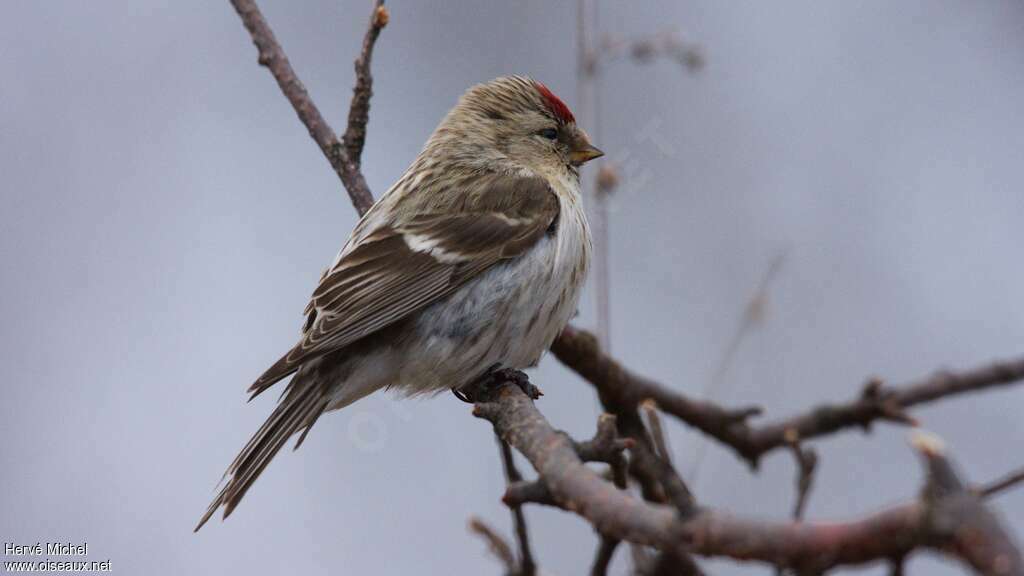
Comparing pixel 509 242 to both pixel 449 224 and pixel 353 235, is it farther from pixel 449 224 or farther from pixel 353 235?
pixel 353 235

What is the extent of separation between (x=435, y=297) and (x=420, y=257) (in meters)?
0.13

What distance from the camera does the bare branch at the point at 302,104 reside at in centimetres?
292

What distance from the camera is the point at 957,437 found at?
371cm

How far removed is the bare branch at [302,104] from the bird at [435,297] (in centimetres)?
9

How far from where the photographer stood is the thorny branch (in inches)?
38.0

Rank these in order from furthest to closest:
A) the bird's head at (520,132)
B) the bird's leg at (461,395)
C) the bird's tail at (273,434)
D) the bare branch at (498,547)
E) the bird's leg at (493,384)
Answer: the bird's head at (520,132)
the bird's leg at (461,395)
the bird's leg at (493,384)
the bird's tail at (273,434)
the bare branch at (498,547)

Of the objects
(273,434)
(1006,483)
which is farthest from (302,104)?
(1006,483)

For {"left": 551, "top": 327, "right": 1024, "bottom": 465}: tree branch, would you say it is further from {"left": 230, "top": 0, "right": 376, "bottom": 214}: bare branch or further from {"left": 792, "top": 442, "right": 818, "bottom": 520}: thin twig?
{"left": 230, "top": 0, "right": 376, "bottom": 214}: bare branch

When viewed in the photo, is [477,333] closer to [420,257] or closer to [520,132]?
[420,257]

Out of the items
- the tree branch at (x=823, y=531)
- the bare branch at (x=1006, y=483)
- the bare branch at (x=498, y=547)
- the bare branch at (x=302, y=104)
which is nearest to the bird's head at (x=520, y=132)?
the bare branch at (x=302, y=104)

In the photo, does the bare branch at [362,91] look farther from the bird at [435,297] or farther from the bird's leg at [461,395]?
the bird's leg at [461,395]

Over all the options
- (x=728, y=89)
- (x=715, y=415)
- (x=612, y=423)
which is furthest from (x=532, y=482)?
(x=728, y=89)

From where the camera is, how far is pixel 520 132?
3.34 m

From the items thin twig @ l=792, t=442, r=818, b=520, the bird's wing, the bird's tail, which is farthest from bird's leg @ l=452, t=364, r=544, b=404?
thin twig @ l=792, t=442, r=818, b=520
